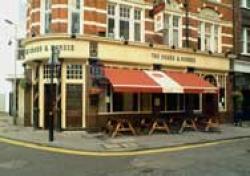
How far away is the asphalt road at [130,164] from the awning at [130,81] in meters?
6.07

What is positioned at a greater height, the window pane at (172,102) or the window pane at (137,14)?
A: the window pane at (137,14)

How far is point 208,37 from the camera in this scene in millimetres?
32594

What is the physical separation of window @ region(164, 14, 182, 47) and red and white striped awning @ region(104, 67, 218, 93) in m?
2.04

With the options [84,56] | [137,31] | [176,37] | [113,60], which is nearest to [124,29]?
[137,31]

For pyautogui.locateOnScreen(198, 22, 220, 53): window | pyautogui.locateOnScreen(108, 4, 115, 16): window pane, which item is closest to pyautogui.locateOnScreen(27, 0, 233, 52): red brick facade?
pyautogui.locateOnScreen(108, 4, 115, 16): window pane

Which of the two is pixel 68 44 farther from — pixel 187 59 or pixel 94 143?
pixel 187 59

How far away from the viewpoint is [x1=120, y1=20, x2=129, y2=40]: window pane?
27.3 meters

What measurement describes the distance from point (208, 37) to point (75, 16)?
10.8 m

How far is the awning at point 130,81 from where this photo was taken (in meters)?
24.0

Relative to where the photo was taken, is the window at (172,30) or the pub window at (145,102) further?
the window at (172,30)

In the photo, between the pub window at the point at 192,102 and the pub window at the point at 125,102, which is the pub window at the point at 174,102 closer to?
the pub window at the point at 192,102

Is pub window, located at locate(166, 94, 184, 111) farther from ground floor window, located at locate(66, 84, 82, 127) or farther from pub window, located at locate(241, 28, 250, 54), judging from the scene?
pub window, located at locate(241, 28, 250, 54)

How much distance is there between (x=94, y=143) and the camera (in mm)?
20906

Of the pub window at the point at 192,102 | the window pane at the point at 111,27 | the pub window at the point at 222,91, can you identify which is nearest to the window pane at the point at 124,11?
the window pane at the point at 111,27
